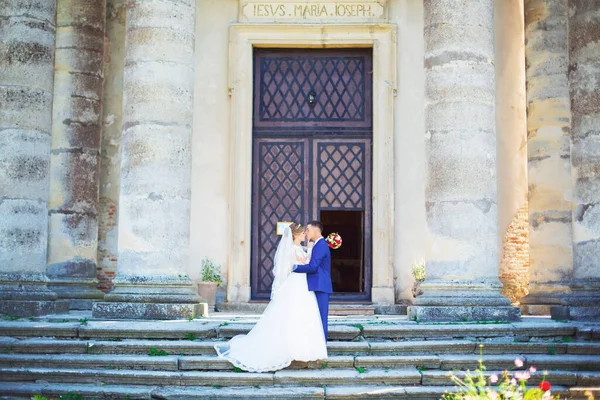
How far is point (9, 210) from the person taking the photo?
41.7ft

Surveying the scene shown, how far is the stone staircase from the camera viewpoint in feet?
31.1

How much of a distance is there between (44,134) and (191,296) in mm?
3646

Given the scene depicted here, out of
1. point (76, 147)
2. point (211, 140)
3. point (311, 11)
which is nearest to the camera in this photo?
point (76, 147)

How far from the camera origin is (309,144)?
15.4m

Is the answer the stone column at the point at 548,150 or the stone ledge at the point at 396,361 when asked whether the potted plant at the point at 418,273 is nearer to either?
the stone column at the point at 548,150

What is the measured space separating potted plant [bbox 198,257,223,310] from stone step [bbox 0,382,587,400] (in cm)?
480

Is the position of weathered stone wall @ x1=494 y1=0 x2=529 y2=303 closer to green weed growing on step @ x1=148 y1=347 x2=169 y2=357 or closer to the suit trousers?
the suit trousers

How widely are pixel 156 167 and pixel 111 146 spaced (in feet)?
12.5

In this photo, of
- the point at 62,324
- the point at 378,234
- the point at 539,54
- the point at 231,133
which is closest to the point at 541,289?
the point at 378,234

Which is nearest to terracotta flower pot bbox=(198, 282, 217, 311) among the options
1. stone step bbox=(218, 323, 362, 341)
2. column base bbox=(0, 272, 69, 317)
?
column base bbox=(0, 272, 69, 317)

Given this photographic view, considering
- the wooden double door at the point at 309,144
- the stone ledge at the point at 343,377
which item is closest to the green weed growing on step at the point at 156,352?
the stone ledge at the point at 343,377

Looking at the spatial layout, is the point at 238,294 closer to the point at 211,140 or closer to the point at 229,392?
the point at 211,140

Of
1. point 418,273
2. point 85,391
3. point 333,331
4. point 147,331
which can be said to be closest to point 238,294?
point 418,273

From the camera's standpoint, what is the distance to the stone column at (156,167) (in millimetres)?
11883
